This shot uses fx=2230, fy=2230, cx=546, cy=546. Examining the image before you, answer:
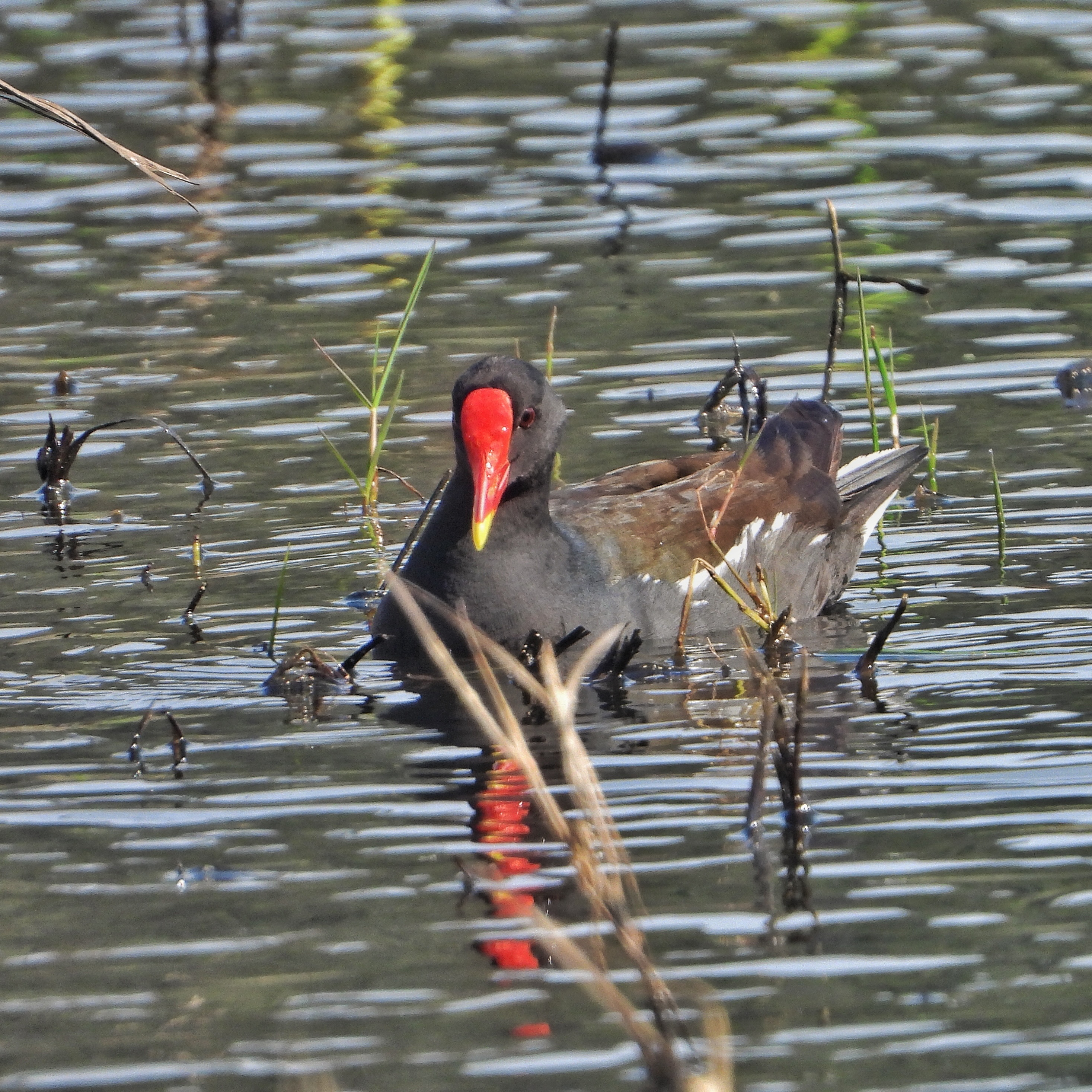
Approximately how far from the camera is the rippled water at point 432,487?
383cm

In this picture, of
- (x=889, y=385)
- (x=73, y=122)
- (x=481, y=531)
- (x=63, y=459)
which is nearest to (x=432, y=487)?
(x=63, y=459)

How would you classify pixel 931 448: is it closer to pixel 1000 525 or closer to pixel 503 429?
pixel 1000 525

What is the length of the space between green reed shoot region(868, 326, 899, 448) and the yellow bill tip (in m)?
1.67

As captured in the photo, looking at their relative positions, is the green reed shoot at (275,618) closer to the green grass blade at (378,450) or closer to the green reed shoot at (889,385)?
the green grass blade at (378,450)

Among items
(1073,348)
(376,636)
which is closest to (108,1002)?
(376,636)

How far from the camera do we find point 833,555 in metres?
6.97

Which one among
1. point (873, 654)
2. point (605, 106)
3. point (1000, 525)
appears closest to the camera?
point (873, 654)

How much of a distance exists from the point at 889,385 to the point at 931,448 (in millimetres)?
375

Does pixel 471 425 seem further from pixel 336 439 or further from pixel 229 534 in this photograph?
pixel 336 439

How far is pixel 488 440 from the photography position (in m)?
6.05

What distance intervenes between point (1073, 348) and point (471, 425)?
148 inches

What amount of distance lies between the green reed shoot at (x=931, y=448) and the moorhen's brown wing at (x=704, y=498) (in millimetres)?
324

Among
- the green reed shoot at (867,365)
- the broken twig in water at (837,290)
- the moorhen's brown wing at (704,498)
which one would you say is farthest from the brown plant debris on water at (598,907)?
the broken twig in water at (837,290)

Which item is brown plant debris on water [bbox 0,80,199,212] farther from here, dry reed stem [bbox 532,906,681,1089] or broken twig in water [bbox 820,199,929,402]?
broken twig in water [bbox 820,199,929,402]
